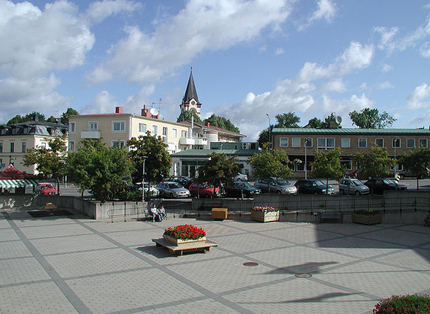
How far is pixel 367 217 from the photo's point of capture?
2023 centimetres

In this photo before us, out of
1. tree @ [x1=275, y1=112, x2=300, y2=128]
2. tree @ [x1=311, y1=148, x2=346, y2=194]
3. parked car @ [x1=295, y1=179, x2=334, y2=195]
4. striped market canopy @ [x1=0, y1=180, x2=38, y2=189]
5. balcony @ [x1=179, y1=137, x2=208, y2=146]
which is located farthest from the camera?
tree @ [x1=275, y1=112, x2=300, y2=128]

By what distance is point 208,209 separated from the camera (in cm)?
2377

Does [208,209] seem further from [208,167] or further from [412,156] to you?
[412,156]

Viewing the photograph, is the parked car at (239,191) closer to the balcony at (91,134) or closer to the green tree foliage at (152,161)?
the green tree foliage at (152,161)

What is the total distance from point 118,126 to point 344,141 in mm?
32192

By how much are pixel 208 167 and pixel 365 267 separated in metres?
14.7

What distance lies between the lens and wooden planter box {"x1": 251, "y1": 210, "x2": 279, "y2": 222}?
20.7m

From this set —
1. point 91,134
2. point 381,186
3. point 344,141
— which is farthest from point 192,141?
point 381,186

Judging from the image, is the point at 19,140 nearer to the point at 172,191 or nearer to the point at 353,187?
the point at 172,191

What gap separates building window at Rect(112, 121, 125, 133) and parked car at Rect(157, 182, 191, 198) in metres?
Answer: 22.3

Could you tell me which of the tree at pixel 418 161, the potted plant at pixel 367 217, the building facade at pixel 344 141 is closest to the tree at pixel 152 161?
the potted plant at pixel 367 217

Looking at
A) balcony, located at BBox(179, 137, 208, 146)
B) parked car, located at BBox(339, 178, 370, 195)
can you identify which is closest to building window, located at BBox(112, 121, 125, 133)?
balcony, located at BBox(179, 137, 208, 146)

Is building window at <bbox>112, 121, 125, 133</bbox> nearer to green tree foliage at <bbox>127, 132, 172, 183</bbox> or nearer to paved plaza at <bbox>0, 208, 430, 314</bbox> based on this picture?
green tree foliage at <bbox>127, 132, 172, 183</bbox>

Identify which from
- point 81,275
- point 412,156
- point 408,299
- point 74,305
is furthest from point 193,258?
point 412,156
